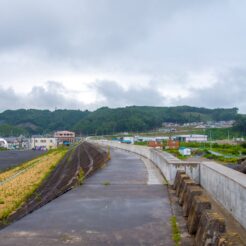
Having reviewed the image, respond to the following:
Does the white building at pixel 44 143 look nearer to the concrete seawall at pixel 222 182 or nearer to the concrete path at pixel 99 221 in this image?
the concrete seawall at pixel 222 182

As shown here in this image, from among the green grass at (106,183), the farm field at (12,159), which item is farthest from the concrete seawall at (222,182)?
the farm field at (12,159)

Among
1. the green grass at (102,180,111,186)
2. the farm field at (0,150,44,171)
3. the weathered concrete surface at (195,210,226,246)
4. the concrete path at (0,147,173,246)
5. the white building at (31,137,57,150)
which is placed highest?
the weathered concrete surface at (195,210,226,246)

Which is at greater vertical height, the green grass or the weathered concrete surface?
the weathered concrete surface

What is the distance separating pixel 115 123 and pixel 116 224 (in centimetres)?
16651

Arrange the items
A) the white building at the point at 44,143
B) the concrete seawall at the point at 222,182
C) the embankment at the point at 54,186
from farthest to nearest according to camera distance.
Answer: the white building at the point at 44,143
the embankment at the point at 54,186
the concrete seawall at the point at 222,182

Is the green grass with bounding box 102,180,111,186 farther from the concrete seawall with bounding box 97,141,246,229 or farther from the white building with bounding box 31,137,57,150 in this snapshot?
the white building with bounding box 31,137,57,150

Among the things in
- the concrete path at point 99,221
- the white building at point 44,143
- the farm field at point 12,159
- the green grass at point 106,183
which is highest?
the green grass at point 106,183

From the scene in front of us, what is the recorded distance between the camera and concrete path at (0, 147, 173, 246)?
6.29 metres

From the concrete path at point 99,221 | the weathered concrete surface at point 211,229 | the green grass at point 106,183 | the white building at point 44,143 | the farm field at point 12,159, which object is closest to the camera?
the weathered concrete surface at point 211,229

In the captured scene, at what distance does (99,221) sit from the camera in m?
7.57

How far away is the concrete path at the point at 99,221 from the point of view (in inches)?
247

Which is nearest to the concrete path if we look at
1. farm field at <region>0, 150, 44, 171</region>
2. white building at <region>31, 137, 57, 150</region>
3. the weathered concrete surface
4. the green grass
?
the weathered concrete surface

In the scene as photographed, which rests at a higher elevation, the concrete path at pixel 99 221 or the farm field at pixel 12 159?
the concrete path at pixel 99 221

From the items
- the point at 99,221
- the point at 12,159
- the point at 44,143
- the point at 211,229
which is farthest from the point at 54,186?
the point at 44,143
